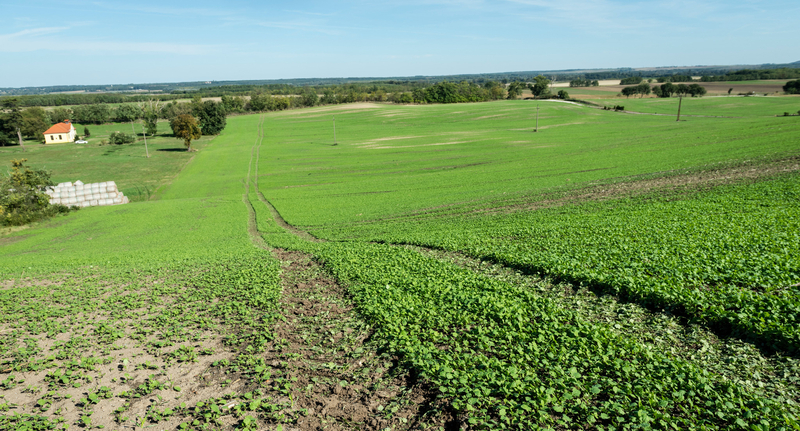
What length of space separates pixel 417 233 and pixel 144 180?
6109 cm

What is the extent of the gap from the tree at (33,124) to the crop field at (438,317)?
116m

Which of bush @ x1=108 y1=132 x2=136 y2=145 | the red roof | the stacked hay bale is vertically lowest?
the stacked hay bale

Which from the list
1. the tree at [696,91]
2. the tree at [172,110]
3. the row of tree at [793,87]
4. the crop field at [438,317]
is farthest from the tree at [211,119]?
the row of tree at [793,87]

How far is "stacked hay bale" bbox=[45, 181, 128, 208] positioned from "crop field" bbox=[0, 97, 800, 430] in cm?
1345

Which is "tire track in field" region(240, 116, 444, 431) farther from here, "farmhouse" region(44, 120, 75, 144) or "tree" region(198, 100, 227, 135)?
"farmhouse" region(44, 120, 75, 144)

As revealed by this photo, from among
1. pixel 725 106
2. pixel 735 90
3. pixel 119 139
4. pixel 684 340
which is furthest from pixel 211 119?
pixel 735 90

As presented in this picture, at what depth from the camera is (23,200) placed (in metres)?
48.1

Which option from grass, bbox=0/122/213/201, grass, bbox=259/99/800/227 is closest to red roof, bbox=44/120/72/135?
grass, bbox=0/122/213/201

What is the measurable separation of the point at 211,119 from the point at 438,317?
5162 inches

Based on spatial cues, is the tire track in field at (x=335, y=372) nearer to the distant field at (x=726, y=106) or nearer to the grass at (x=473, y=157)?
the grass at (x=473, y=157)

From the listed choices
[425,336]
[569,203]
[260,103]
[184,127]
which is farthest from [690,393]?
[260,103]

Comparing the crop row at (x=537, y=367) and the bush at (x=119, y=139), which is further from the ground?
the bush at (x=119, y=139)

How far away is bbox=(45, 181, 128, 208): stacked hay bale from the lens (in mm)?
52906

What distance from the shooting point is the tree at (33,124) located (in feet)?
415
